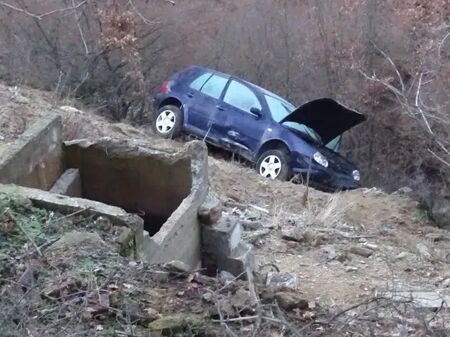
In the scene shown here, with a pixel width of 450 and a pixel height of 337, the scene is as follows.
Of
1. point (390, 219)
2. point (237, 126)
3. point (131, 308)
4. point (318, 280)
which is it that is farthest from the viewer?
point (237, 126)

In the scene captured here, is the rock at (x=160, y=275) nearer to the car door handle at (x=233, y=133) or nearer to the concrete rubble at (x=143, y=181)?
the concrete rubble at (x=143, y=181)

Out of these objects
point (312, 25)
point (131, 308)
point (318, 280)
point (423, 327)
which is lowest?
point (318, 280)

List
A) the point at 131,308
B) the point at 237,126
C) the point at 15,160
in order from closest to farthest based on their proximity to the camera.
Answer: the point at 131,308, the point at 15,160, the point at 237,126

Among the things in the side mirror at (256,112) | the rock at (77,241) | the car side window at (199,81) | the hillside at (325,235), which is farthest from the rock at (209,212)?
the car side window at (199,81)

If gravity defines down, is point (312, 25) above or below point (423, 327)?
above

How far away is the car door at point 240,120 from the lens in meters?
14.4

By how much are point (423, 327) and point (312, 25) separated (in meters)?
15.8

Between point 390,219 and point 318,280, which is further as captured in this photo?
point 390,219

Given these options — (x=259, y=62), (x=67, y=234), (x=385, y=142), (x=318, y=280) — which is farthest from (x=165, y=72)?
(x=67, y=234)

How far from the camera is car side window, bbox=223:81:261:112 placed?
14531 mm

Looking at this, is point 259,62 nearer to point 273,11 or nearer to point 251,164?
point 273,11

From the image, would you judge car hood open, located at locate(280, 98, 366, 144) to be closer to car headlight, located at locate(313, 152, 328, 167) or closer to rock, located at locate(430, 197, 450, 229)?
car headlight, located at locate(313, 152, 328, 167)

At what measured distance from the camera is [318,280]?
8.90m

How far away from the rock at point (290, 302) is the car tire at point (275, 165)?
9.49 metres
